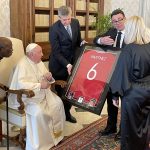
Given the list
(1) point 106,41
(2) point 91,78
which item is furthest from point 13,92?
(1) point 106,41

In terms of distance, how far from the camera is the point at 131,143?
2.70 m

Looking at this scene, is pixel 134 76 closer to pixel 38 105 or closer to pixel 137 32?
pixel 137 32

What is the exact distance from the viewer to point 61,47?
11.6 feet

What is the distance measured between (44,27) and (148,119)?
228cm

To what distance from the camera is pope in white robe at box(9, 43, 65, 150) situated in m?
2.94

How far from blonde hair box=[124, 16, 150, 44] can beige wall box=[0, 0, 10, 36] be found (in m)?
1.95

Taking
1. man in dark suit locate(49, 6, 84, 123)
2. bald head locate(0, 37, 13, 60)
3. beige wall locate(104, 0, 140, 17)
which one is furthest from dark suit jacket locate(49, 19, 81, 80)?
beige wall locate(104, 0, 140, 17)

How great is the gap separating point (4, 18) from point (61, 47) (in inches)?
36.6

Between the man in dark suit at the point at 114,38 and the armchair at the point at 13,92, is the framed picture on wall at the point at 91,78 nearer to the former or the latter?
the man in dark suit at the point at 114,38

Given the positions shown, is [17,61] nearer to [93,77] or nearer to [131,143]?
[93,77]

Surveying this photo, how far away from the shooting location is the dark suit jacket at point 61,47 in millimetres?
3480

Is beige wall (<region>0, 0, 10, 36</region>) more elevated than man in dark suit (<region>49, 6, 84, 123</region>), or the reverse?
beige wall (<region>0, 0, 10, 36</region>)

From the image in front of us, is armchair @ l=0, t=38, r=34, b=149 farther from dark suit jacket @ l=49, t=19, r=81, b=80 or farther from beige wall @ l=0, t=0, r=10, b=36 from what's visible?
beige wall @ l=0, t=0, r=10, b=36

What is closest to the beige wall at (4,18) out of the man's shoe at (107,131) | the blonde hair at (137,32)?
the man's shoe at (107,131)
